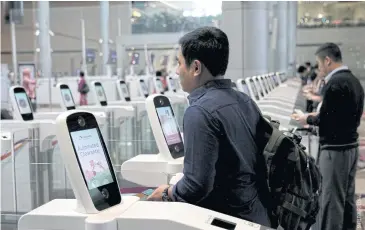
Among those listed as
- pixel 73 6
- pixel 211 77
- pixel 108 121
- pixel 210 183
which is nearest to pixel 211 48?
pixel 211 77

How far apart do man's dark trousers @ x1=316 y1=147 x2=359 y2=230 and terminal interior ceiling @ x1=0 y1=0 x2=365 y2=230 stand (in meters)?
0.43

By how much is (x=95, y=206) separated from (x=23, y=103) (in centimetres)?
530

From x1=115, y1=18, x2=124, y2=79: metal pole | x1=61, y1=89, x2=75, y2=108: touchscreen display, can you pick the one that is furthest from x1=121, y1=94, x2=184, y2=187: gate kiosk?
x1=115, y1=18, x2=124, y2=79: metal pole

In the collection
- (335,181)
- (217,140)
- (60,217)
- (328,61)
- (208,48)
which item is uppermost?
(208,48)

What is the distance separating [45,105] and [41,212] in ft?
54.6

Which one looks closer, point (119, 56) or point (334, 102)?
point (334, 102)

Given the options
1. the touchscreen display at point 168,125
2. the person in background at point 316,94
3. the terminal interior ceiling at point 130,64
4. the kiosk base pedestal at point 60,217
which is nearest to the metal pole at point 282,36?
the terminal interior ceiling at point 130,64

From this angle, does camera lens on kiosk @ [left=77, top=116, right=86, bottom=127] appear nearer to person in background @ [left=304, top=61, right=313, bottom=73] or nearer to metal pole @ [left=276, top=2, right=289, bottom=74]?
metal pole @ [left=276, top=2, right=289, bottom=74]

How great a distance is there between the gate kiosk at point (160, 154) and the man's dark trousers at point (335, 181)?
143 cm

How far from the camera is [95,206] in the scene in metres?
1.90

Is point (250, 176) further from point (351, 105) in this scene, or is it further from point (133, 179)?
point (351, 105)

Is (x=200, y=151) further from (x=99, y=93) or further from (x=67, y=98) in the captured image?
(x=99, y=93)

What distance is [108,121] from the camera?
7457 millimetres

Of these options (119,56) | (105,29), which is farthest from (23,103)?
(105,29)
